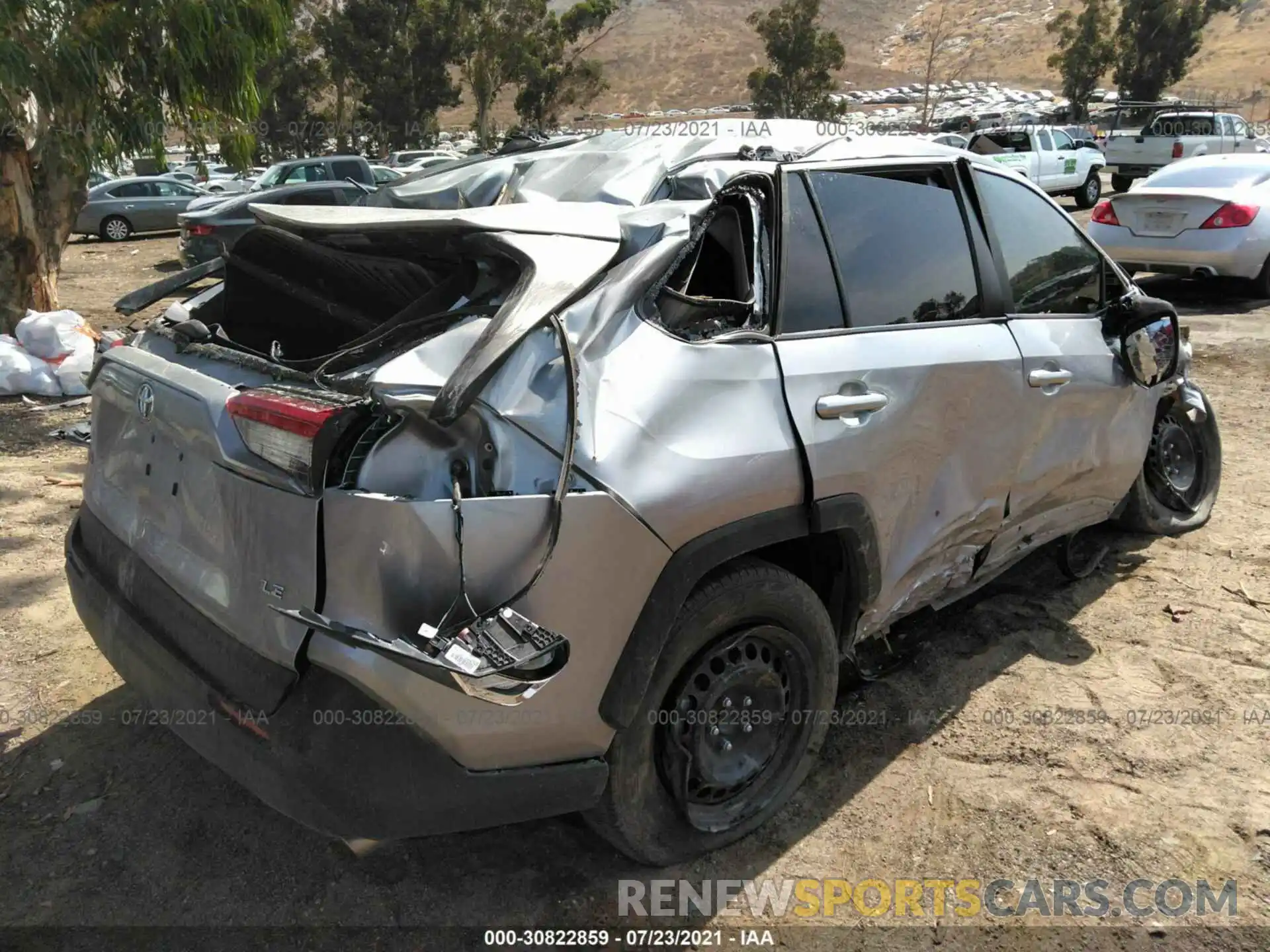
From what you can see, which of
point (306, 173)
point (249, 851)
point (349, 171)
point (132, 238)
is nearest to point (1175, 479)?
point (249, 851)

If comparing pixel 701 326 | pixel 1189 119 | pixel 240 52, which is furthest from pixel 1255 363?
pixel 1189 119

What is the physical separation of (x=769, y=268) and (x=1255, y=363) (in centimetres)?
723

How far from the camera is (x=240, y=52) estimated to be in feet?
24.1

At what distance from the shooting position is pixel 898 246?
3.08m

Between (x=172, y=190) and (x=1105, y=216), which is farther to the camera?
(x=172, y=190)

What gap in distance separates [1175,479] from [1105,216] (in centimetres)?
A: 671

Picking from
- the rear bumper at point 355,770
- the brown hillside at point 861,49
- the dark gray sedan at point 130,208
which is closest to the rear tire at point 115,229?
the dark gray sedan at point 130,208

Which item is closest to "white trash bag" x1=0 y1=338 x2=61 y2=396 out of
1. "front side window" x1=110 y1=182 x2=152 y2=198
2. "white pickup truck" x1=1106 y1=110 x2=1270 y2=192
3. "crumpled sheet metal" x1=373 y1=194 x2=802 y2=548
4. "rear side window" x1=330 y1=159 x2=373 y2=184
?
"crumpled sheet metal" x1=373 y1=194 x2=802 y2=548

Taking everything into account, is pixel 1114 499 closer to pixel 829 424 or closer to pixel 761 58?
pixel 829 424

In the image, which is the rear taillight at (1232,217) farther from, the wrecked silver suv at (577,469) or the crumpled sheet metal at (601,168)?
the crumpled sheet metal at (601,168)

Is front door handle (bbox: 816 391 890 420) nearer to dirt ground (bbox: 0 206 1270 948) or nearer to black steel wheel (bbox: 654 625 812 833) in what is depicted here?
black steel wheel (bbox: 654 625 812 833)

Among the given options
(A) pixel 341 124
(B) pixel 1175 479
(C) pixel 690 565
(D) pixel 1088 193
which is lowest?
(D) pixel 1088 193

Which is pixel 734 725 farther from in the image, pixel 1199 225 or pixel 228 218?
pixel 228 218

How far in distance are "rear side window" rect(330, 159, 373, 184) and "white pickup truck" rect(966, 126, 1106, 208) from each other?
41.0 ft
